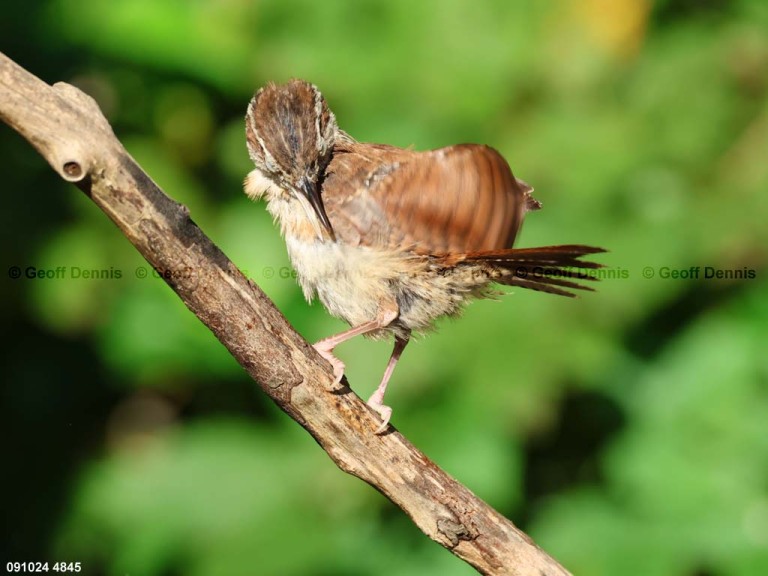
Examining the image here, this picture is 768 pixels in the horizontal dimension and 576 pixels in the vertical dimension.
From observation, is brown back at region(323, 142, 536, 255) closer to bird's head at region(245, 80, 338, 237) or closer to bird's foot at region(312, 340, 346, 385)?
A: bird's head at region(245, 80, 338, 237)

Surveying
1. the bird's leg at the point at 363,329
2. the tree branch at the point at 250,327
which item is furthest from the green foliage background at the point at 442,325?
the tree branch at the point at 250,327

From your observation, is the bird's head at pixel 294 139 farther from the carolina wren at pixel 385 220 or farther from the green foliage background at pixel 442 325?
the green foliage background at pixel 442 325

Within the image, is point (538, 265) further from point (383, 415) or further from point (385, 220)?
point (383, 415)

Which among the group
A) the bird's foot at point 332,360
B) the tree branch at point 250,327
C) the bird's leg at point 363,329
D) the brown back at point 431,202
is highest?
the brown back at point 431,202

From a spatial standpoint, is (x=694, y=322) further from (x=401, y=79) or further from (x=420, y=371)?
(x=401, y=79)

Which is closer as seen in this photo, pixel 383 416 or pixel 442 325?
pixel 383 416

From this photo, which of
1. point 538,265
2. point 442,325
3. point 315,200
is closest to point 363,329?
point 315,200

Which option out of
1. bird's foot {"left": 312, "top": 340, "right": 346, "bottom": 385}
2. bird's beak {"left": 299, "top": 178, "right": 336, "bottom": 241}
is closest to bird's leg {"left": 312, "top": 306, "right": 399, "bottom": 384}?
bird's foot {"left": 312, "top": 340, "right": 346, "bottom": 385}
